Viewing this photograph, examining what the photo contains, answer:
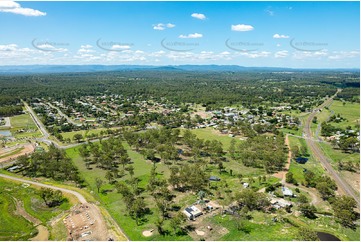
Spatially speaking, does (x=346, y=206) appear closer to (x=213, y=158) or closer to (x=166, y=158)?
(x=213, y=158)

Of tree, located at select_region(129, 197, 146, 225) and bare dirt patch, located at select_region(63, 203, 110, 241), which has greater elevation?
tree, located at select_region(129, 197, 146, 225)

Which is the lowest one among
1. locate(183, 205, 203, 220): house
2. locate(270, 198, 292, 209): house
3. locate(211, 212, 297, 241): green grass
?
locate(211, 212, 297, 241): green grass

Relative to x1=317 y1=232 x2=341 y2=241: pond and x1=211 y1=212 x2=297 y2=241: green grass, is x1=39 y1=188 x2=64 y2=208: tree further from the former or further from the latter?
x1=317 y1=232 x2=341 y2=241: pond

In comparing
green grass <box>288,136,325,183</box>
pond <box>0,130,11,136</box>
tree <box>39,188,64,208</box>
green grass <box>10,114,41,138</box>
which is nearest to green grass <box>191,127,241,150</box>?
green grass <box>288,136,325,183</box>

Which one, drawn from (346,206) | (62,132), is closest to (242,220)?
(346,206)

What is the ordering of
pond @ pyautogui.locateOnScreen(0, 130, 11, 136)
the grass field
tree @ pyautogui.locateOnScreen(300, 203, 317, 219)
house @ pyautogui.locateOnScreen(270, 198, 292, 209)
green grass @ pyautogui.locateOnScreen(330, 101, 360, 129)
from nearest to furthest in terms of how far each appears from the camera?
1. the grass field
2. tree @ pyautogui.locateOnScreen(300, 203, 317, 219)
3. house @ pyautogui.locateOnScreen(270, 198, 292, 209)
4. pond @ pyautogui.locateOnScreen(0, 130, 11, 136)
5. green grass @ pyautogui.locateOnScreen(330, 101, 360, 129)

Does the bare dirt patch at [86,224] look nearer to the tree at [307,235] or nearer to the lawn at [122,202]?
the lawn at [122,202]

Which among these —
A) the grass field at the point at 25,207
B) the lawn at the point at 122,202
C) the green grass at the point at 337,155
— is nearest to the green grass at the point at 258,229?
the lawn at the point at 122,202

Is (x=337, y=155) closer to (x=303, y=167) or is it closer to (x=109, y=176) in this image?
(x=303, y=167)
